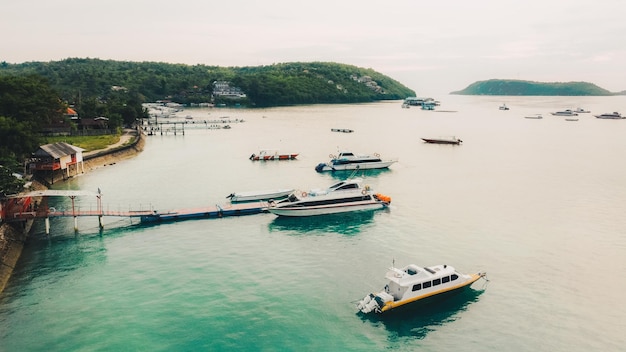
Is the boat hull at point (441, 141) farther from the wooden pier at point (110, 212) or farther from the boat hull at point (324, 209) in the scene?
the wooden pier at point (110, 212)

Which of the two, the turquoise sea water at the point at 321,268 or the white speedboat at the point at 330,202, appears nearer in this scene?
the turquoise sea water at the point at 321,268

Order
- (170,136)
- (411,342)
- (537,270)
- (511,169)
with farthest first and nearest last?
(170,136), (511,169), (537,270), (411,342)

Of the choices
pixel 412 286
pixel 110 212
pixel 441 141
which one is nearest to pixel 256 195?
pixel 110 212

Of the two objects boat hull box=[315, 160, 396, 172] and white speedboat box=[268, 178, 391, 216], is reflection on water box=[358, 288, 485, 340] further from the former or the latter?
boat hull box=[315, 160, 396, 172]

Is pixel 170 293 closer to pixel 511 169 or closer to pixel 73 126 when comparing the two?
pixel 511 169

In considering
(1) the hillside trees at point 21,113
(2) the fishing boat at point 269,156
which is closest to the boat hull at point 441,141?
(2) the fishing boat at point 269,156

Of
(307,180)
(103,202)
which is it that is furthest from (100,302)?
(307,180)

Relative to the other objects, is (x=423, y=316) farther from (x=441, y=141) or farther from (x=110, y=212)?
(x=441, y=141)
